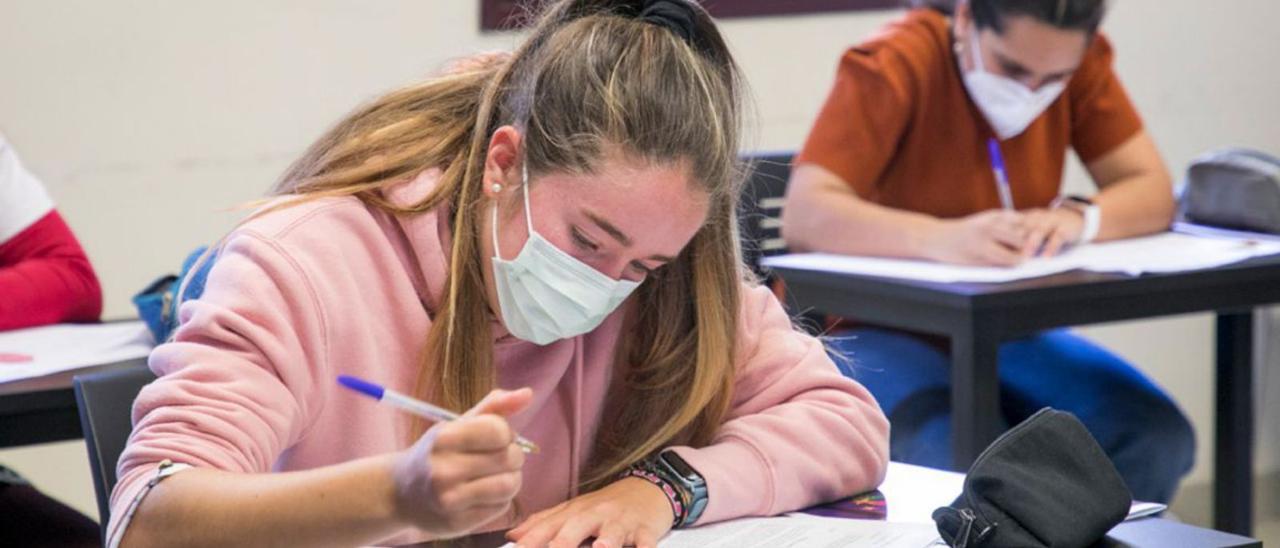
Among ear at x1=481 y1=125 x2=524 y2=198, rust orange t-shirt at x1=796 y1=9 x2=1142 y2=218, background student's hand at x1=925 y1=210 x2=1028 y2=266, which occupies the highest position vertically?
ear at x1=481 y1=125 x2=524 y2=198

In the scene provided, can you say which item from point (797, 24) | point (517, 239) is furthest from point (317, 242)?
point (797, 24)

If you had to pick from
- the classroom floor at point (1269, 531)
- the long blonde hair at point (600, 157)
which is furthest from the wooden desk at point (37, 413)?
the classroom floor at point (1269, 531)

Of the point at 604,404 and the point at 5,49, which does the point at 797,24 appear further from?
the point at 604,404

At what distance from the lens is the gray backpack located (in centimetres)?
289

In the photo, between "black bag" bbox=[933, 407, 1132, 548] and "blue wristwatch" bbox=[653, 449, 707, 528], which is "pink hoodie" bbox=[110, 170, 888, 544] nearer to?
"blue wristwatch" bbox=[653, 449, 707, 528]

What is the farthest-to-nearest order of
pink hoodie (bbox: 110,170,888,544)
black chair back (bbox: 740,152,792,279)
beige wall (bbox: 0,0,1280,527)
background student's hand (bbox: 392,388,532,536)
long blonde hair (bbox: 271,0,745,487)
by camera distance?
beige wall (bbox: 0,0,1280,527) → black chair back (bbox: 740,152,792,279) → long blonde hair (bbox: 271,0,745,487) → pink hoodie (bbox: 110,170,888,544) → background student's hand (bbox: 392,388,532,536)

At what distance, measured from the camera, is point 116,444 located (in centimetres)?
157

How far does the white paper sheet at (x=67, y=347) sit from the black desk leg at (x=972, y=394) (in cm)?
114

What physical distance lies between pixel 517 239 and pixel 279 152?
1.86m

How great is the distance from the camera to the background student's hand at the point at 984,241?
260 cm

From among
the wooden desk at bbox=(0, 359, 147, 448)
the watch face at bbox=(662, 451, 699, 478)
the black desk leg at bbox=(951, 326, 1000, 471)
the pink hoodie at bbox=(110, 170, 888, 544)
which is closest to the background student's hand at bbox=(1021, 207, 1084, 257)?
the black desk leg at bbox=(951, 326, 1000, 471)

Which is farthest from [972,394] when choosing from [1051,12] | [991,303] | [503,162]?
[503,162]

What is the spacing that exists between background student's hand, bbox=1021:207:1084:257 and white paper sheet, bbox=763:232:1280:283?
0.02 m

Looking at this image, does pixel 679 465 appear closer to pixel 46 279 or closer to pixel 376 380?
pixel 376 380
